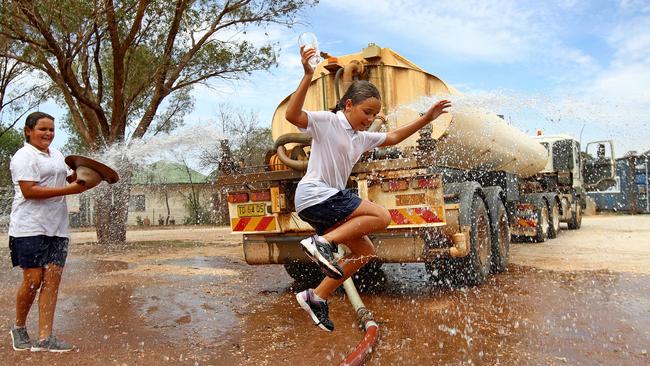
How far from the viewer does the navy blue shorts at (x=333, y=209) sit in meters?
3.44

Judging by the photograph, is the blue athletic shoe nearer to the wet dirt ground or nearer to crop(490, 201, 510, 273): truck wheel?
the wet dirt ground

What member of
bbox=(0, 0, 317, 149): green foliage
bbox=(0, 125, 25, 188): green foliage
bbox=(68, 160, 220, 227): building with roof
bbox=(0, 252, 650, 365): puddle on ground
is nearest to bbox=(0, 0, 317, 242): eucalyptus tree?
bbox=(0, 0, 317, 149): green foliage

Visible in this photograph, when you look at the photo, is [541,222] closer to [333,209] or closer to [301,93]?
[333,209]

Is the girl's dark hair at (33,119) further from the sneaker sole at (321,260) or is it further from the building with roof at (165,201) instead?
the building with roof at (165,201)

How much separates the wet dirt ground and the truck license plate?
3.25 feet

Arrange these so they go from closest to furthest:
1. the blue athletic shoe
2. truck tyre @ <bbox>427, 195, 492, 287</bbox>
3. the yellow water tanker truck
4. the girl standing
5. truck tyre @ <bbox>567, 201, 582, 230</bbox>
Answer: the blue athletic shoe → the girl standing → the yellow water tanker truck → truck tyre @ <bbox>427, 195, 492, 287</bbox> → truck tyre @ <bbox>567, 201, 582, 230</bbox>

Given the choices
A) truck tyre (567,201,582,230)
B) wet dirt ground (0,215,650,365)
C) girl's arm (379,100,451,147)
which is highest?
girl's arm (379,100,451,147)

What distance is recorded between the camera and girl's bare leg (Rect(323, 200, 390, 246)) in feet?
11.2

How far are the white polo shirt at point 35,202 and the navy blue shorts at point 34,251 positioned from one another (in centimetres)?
5

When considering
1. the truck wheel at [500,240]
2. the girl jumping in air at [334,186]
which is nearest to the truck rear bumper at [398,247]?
the truck wheel at [500,240]

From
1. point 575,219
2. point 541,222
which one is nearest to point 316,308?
point 541,222

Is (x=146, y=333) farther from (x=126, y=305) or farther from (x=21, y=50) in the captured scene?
(x=21, y=50)

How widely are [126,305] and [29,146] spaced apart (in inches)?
96.3

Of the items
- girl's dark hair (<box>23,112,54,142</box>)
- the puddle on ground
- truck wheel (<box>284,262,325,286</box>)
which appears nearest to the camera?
the puddle on ground
